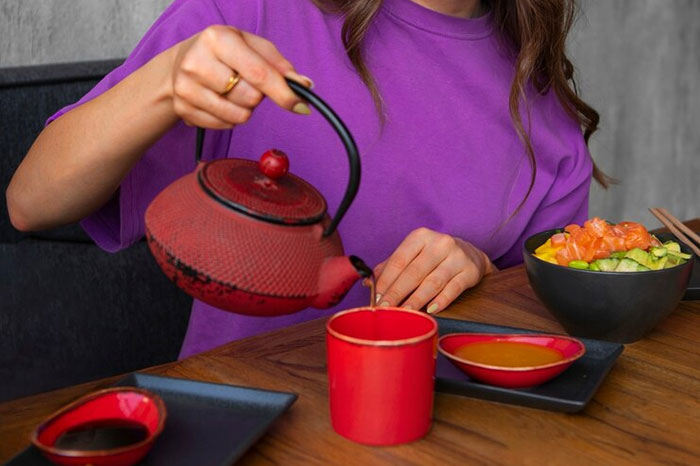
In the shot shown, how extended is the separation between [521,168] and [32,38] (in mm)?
1280

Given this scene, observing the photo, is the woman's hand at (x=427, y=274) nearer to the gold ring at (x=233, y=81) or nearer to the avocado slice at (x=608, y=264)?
the avocado slice at (x=608, y=264)

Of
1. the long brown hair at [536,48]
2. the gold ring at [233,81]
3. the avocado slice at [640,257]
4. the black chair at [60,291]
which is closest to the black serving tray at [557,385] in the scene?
the avocado slice at [640,257]

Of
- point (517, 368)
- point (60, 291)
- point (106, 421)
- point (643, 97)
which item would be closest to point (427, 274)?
point (517, 368)

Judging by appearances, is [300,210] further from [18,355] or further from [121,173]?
[18,355]

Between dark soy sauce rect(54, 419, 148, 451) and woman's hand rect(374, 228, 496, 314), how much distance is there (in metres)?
0.47

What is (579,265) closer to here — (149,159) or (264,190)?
(264,190)

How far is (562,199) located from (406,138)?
Answer: 1.10 ft

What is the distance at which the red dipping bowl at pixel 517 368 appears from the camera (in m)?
0.86

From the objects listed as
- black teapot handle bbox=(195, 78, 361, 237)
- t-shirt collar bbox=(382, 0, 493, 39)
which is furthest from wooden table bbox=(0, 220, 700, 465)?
t-shirt collar bbox=(382, 0, 493, 39)

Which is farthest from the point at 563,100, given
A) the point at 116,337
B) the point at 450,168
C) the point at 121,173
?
the point at 116,337

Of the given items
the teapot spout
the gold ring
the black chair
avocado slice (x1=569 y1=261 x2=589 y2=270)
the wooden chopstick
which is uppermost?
the gold ring

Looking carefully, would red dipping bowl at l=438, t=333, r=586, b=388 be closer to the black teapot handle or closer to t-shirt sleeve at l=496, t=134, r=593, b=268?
the black teapot handle

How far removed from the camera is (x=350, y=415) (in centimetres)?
78

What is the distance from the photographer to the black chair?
71.1 inches
